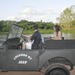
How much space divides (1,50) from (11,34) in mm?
607

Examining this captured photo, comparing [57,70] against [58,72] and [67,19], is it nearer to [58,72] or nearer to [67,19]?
[58,72]

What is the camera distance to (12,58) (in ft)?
21.5

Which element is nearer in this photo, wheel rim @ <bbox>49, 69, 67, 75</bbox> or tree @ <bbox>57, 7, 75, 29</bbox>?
wheel rim @ <bbox>49, 69, 67, 75</bbox>

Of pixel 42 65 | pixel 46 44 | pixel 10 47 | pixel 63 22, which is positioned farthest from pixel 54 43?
pixel 63 22

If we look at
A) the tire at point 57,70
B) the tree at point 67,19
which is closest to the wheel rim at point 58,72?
the tire at point 57,70

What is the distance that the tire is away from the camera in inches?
253

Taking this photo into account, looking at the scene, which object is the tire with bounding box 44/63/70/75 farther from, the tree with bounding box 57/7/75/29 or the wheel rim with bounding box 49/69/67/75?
the tree with bounding box 57/7/75/29

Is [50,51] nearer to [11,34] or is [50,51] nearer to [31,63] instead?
[31,63]

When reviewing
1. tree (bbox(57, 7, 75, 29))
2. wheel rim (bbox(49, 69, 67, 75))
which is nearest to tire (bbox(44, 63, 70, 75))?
wheel rim (bbox(49, 69, 67, 75))

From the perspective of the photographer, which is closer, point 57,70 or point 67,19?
point 57,70

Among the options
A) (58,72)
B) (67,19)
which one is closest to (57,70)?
(58,72)

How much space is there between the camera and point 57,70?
21.3 feet

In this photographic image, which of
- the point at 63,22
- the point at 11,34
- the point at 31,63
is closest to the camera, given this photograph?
the point at 31,63

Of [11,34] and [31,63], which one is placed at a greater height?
[11,34]
